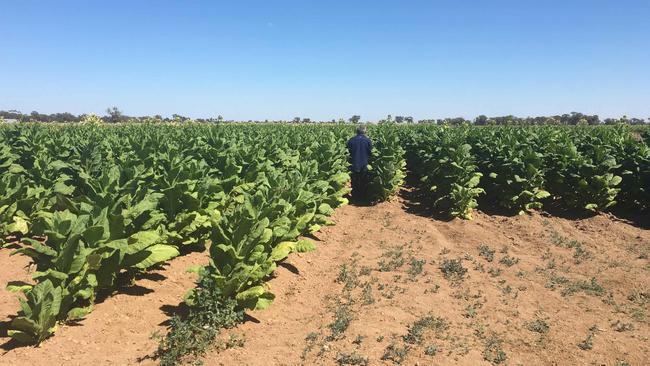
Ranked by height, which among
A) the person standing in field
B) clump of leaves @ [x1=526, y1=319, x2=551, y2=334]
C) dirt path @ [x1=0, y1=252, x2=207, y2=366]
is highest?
the person standing in field

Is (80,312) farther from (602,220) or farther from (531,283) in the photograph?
(602,220)

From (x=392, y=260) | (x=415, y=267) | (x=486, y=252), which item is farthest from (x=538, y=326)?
(x=486, y=252)

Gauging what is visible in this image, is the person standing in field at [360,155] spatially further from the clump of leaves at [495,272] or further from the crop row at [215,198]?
the clump of leaves at [495,272]

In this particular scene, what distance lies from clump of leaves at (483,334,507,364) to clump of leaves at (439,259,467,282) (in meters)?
2.11

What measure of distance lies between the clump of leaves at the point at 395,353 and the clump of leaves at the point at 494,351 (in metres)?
0.90

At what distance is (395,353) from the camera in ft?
16.3

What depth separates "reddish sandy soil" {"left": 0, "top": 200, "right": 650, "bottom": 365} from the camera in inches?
196

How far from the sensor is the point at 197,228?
771 centimetres

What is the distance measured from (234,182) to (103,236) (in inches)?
174

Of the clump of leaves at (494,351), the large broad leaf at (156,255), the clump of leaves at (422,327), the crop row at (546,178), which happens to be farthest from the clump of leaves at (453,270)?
the large broad leaf at (156,255)

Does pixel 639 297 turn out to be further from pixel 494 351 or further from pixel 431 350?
pixel 431 350

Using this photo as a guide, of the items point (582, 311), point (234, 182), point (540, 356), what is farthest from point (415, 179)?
point (540, 356)

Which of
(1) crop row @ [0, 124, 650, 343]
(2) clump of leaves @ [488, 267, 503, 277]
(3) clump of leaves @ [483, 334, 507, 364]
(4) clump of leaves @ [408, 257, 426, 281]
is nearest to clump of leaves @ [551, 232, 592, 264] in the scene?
(2) clump of leaves @ [488, 267, 503, 277]

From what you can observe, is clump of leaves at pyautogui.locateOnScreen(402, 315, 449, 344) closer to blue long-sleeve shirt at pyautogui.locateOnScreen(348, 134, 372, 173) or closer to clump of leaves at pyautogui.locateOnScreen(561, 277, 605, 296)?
clump of leaves at pyautogui.locateOnScreen(561, 277, 605, 296)
